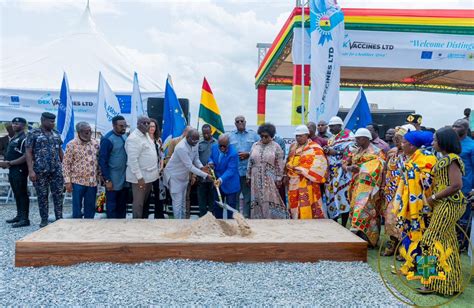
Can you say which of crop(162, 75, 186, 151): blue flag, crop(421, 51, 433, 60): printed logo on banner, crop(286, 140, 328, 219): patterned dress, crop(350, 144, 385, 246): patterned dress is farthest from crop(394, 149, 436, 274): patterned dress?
crop(421, 51, 433, 60): printed logo on banner

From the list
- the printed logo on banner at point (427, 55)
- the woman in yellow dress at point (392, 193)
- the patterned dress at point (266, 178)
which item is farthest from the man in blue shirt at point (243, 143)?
the printed logo on banner at point (427, 55)

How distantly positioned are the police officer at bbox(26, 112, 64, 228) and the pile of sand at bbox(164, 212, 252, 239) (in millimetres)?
2448

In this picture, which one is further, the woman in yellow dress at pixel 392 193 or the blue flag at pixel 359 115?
the blue flag at pixel 359 115

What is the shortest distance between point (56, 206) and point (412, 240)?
189 inches

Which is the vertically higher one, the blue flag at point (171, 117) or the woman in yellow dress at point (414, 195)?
the blue flag at point (171, 117)

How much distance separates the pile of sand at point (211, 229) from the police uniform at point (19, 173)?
3035 mm

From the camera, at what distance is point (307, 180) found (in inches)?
226

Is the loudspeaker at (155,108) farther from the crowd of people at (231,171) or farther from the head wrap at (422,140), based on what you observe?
the head wrap at (422,140)

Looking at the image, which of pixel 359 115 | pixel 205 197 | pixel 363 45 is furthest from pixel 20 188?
pixel 363 45

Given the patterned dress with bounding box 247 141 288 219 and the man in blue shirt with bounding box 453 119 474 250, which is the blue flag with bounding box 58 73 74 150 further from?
the man in blue shirt with bounding box 453 119 474 250

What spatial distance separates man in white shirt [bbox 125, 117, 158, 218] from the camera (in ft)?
17.7

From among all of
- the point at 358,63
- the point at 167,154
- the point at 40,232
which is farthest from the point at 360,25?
the point at 40,232

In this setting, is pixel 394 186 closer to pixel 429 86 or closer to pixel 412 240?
pixel 412 240

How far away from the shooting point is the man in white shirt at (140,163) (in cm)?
539
